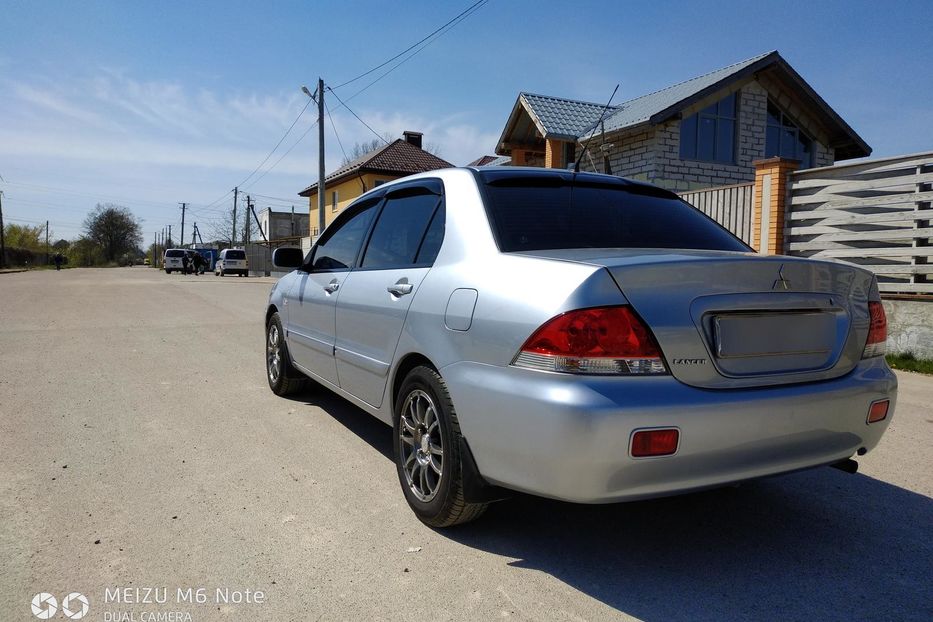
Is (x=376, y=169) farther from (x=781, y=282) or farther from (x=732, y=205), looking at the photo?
(x=781, y=282)

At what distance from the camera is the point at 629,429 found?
2152mm

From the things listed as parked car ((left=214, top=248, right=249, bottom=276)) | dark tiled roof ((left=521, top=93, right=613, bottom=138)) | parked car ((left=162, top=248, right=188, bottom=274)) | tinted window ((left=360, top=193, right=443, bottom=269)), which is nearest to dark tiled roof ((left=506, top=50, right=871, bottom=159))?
dark tiled roof ((left=521, top=93, right=613, bottom=138))

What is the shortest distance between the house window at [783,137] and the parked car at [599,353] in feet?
56.2

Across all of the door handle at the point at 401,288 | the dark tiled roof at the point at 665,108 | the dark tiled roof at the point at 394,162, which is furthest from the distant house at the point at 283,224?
the door handle at the point at 401,288

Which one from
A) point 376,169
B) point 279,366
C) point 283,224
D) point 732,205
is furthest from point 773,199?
point 283,224

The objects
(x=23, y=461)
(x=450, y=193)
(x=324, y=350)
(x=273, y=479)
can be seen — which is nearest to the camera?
(x=450, y=193)

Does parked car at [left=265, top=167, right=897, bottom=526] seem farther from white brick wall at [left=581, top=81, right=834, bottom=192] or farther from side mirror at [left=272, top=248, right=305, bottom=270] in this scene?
white brick wall at [left=581, top=81, right=834, bottom=192]

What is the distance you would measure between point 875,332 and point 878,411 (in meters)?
0.35

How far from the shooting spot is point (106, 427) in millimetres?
4637

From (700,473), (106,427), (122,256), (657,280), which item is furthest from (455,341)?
(122,256)

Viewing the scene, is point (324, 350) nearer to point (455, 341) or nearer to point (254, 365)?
point (455, 341)

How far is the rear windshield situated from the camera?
2967 mm

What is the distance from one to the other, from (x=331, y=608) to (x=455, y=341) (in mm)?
1089

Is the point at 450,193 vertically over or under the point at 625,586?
over
